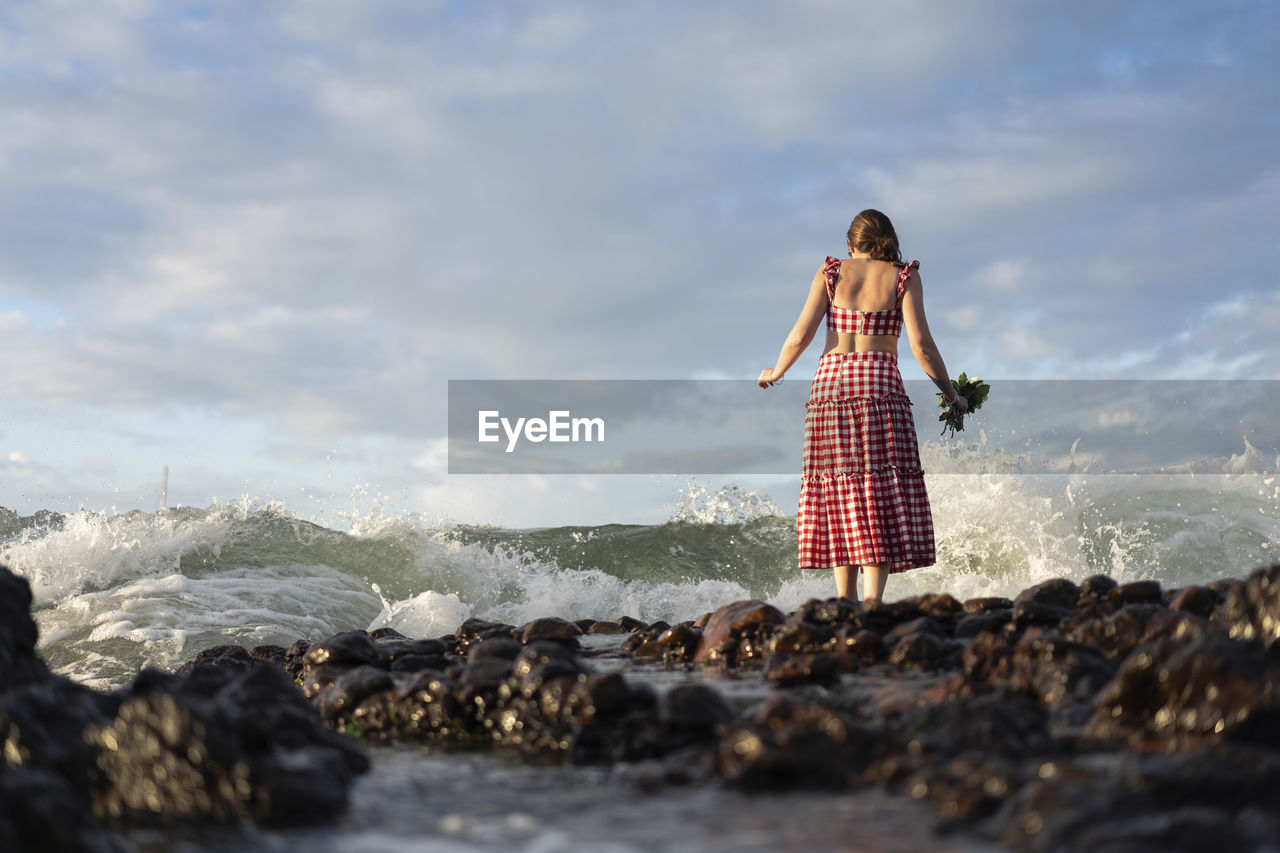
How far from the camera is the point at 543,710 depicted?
317 cm

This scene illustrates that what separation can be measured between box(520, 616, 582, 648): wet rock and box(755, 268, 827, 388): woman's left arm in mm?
1924

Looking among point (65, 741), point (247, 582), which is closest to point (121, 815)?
point (65, 741)

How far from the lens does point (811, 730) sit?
2.41 meters

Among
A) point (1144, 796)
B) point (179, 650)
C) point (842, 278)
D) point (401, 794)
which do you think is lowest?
point (179, 650)

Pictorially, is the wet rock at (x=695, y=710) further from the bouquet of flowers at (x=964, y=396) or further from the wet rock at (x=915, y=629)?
the bouquet of flowers at (x=964, y=396)

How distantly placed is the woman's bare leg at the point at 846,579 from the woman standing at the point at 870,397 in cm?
2

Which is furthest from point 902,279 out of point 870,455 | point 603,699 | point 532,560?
point 532,560

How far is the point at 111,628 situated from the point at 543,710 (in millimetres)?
8910

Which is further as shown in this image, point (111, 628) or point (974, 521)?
point (974, 521)

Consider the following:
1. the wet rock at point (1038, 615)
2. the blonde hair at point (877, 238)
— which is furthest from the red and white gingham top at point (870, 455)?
the wet rock at point (1038, 615)

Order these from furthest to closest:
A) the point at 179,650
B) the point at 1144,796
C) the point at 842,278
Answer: the point at 179,650, the point at 842,278, the point at 1144,796

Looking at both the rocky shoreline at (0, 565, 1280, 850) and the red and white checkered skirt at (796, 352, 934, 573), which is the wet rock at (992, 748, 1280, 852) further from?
the red and white checkered skirt at (796, 352, 934, 573)

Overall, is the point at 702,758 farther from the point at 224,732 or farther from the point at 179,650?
the point at 179,650

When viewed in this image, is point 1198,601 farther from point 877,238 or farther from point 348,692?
point 348,692
